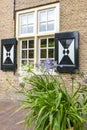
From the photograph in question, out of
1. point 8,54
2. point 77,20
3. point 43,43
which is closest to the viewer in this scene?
point 77,20

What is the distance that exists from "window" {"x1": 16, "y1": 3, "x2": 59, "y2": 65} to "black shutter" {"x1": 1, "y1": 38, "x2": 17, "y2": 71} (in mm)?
236

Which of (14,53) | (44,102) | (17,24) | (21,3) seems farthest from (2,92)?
(44,102)

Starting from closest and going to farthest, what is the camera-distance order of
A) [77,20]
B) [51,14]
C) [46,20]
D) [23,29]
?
1. [77,20]
2. [51,14]
3. [46,20]
4. [23,29]

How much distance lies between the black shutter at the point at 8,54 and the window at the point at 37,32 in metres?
0.24

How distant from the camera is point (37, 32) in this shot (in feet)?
28.9

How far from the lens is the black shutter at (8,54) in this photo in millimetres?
9305

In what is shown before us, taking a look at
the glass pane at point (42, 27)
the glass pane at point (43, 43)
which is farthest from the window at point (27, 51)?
the glass pane at point (42, 27)

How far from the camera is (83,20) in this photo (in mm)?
7727

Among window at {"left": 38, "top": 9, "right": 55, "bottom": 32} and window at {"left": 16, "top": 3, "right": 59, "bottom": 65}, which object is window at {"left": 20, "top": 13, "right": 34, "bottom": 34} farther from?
window at {"left": 38, "top": 9, "right": 55, "bottom": 32}

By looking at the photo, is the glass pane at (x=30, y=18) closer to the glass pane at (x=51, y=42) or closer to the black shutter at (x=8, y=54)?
the black shutter at (x=8, y=54)

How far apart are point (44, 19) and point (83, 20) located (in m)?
1.53

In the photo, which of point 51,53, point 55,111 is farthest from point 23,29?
point 55,111

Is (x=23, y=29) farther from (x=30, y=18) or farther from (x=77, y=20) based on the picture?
(x=77, y=20)

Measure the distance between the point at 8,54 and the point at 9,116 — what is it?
3094 mm
